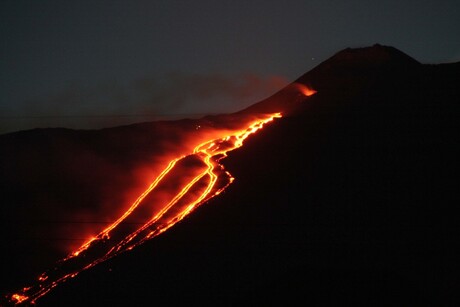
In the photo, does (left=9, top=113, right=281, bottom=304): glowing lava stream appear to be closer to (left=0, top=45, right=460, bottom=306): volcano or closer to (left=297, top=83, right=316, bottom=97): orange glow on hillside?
(left=0, top=45, right=460, bottom=306): volcano

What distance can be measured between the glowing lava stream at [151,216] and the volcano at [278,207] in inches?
26.3

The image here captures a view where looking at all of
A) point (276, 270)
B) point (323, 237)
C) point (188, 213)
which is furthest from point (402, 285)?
point (188, 213)

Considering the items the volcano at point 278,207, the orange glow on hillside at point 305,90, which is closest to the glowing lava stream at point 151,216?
the volcano at point 278,207

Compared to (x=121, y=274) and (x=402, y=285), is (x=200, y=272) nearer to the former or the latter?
(x=121, y=274)

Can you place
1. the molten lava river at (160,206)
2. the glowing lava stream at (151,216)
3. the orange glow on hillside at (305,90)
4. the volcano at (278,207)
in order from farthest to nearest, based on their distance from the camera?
the orange glow on hillside at (305,90), the molten lava river at (160,206), the glowing lava stream at (151,216), the volcano at (278,207)

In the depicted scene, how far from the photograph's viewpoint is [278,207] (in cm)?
2812

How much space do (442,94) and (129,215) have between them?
29.9 meters

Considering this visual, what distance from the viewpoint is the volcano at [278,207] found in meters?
20.6

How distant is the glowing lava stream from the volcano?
0.67m

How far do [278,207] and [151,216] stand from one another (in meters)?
6.81

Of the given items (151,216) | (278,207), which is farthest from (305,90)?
(151,216)

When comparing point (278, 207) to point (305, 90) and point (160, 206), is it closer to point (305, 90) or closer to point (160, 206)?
point (160, 206)

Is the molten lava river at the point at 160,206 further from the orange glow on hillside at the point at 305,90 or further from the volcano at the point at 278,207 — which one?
Result: the orange glow on hillside at the point at 305,90

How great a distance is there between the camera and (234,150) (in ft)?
120
